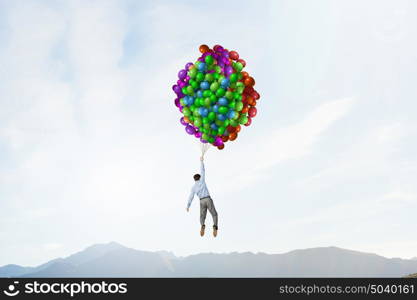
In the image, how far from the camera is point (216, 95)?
12.1 m

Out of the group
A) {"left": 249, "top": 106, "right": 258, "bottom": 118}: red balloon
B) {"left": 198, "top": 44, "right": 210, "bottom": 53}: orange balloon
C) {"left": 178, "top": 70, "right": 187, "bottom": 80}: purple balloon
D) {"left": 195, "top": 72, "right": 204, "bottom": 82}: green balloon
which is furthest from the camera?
{"left": 249, "top": 106, "right": 258, "bottom": 118}: red balloon

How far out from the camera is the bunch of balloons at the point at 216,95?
12117 mm

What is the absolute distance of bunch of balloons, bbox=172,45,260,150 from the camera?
477 inches

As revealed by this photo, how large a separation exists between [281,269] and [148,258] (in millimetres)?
55185

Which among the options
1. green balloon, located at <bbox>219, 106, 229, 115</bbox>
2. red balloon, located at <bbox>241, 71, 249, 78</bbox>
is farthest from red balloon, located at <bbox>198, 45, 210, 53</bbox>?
green balloon, located at <bbox>219, 106, 229, 115</bbox>

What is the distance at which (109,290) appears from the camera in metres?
10.5

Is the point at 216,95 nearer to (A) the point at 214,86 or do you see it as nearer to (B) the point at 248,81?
(A) the point at 214,86

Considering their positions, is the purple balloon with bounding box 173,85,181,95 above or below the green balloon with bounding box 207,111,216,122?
above

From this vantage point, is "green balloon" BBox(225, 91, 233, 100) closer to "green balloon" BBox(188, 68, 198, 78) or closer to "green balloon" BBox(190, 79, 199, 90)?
"green balloon" BBox(190, 79, 199, 90)

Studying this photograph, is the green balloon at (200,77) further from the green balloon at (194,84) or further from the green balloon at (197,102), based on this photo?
the green balloon at (197,102)

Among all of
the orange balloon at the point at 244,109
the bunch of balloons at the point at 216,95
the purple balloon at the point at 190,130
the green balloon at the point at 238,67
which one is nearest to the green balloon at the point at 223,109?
the bunch of balloons at the point at 216,95

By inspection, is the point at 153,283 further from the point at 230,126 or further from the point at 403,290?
the point at 403,290

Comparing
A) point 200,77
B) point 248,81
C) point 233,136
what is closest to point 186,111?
point 200,77

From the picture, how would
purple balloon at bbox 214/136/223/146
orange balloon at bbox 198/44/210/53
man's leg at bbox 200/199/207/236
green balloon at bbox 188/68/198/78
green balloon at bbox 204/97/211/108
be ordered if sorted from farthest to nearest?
1. purple balloon at bbox 214/136/223/146
2. orange balloon at bbox 198/44/210/53
3. green balloon at bbox 188/68/198/78
4. man's leg at bbox 200/199/207/236
5. green balloon at bbox 204/97/211/108
